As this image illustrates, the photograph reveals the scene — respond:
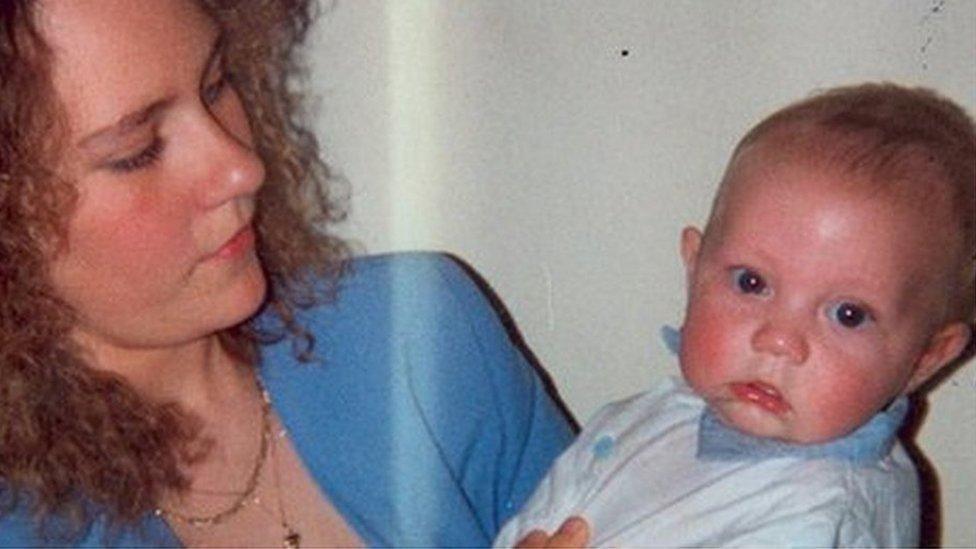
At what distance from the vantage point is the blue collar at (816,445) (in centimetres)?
134

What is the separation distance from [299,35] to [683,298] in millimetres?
515

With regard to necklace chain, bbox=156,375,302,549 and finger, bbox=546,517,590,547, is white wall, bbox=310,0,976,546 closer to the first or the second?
necklace chain, bbox=156,375,302,549

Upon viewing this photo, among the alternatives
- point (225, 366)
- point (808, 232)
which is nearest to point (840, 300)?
point (808, 232)

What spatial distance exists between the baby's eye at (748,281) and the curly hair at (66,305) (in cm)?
44

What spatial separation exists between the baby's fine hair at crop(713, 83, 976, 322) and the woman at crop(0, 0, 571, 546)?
0.38 metres

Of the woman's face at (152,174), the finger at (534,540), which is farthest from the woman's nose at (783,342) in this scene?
the woman's face at (152,174)

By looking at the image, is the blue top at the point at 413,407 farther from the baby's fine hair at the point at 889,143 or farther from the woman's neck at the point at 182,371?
the baby's fine hair at the point at 889,143

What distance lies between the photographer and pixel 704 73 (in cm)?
169

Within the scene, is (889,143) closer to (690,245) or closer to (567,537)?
(690,245)

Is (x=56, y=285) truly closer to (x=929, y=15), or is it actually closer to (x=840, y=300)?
(x=840, y=300)

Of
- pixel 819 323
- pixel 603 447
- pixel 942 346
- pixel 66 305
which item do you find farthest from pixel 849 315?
pixel 66 305

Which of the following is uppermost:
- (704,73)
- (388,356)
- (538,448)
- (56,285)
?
(704,73)

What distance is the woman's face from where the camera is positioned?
49.0 inches

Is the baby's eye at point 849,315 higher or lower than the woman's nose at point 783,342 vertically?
higher
